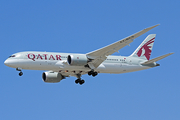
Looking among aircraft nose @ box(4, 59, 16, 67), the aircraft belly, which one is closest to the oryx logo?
the aircraft belly

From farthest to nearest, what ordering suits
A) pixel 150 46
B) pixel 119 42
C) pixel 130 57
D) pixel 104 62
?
pixel 150 46
pixel 130 57
pixel 104 62
pixel 119 42

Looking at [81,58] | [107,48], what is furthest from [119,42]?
[81,58]

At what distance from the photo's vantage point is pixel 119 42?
1807 inches

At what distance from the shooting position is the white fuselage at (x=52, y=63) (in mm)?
46906

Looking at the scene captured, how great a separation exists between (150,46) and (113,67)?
963 centimetres

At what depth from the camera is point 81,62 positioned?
48.2m

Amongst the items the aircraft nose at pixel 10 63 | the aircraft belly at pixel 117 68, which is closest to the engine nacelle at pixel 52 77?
the aircraft belly at pixel 117 68

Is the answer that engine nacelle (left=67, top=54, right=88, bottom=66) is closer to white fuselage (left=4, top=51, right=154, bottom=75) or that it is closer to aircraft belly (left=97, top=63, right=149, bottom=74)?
white fuselage (left=4, top=51, right=154, bottom=75)

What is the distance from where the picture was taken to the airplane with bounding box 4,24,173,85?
46.9 metres

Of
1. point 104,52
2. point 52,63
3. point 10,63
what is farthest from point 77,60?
point 10,63

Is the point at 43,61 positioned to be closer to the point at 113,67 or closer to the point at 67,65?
the point at 67,65

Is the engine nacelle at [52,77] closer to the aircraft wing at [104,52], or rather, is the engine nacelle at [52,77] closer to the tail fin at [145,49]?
the aircraft wing at [104,52]

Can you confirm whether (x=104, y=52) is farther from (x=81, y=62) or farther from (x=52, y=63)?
(x=52, y=63)

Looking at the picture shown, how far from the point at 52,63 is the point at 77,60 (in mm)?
3317
